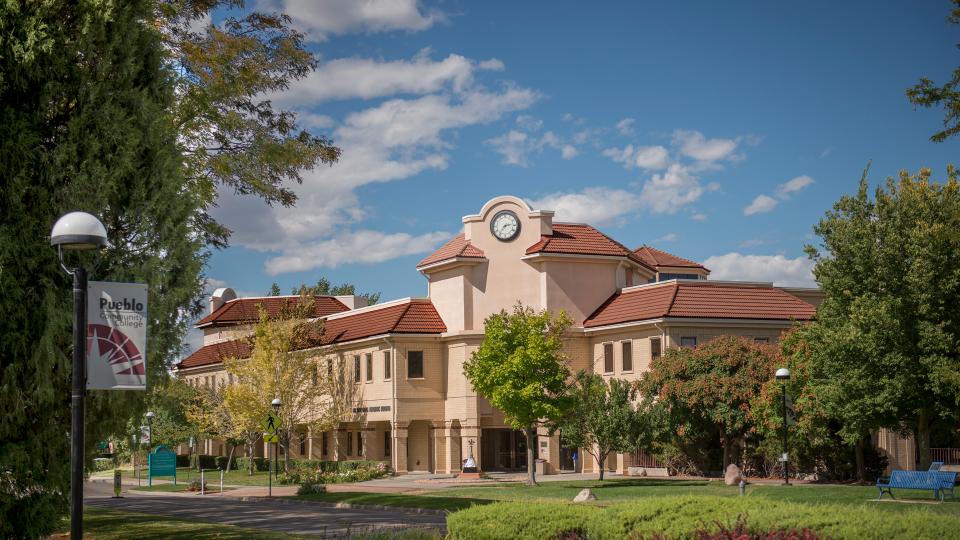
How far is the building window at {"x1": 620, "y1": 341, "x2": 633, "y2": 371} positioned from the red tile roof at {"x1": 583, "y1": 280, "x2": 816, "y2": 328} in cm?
123

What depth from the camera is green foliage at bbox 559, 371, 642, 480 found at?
41.2 m

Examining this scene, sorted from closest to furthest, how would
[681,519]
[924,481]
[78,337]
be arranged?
[681,519] < [78,337] < [924,481]

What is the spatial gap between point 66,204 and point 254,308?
5602cm

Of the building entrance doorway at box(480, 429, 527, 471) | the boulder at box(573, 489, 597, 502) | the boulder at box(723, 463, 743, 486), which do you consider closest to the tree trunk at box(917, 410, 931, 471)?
the boulder at box(723, 463, 743, 486)

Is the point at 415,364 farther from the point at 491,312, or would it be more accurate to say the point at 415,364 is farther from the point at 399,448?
the point at 491,312

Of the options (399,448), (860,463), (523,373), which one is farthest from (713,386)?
(399,448)

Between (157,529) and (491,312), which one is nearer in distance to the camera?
(157,529)

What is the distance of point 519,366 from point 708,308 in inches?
497

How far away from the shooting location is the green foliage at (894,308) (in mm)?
35031

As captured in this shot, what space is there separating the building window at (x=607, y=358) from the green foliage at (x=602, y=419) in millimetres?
10573

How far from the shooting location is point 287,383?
57344mm

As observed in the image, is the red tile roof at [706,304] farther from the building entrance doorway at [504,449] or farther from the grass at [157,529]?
the grass at [157,529]

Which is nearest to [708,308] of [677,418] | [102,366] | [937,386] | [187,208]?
[677,418]

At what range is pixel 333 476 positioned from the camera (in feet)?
172
